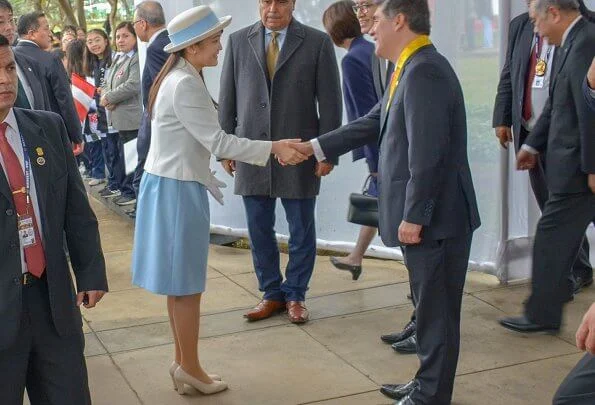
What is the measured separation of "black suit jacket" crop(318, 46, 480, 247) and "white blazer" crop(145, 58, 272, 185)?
2.67 ft

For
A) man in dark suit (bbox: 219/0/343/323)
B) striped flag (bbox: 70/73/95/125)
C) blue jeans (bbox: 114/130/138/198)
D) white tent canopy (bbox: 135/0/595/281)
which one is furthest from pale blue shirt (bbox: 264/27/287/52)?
blue jeans (bbox: 114/130/138/198)

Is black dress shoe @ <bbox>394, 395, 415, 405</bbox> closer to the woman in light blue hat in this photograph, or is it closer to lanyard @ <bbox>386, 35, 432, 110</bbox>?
the woman in light blue hat

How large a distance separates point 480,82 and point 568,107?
1213 millimetres

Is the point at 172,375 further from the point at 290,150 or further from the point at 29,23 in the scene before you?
the point at 29,23

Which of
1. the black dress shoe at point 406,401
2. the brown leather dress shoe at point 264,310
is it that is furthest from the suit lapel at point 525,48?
the black dress shoe at point 406,401

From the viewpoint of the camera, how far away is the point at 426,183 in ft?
12.7

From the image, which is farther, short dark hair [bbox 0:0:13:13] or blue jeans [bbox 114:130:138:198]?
blue jeans [bbox 114:130:138:198]

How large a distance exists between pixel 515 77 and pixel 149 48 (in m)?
3.05

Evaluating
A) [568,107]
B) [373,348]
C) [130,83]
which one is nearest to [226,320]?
[373,348]

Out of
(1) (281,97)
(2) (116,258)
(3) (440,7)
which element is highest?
(3) (440,7)

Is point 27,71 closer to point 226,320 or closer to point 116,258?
point 116,258

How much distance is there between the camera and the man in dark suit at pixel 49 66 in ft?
23.3

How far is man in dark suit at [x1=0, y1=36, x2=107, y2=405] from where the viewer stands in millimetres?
2971

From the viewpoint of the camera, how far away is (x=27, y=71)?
6598 millimetres
